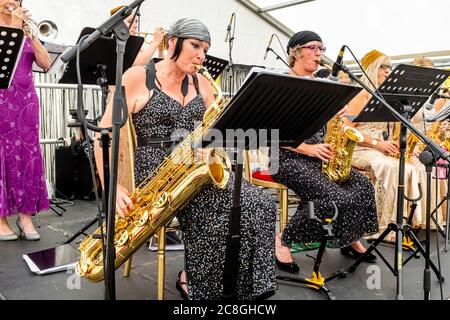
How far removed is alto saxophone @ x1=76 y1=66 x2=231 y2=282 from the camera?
88.1 inches

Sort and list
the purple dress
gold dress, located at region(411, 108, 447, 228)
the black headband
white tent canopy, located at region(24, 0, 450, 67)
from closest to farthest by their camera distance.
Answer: the black headband
the purple dress
gold dress, located at region(411, 108, 447, 228)
white tent canopy, located at region(24, 0, 450, 67)

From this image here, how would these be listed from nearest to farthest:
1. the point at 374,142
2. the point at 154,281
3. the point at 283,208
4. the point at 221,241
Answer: the point at 221,241 < the point at 154,281 < the point at 283,208 < the point at 374,142

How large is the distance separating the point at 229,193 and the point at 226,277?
1.64 ft

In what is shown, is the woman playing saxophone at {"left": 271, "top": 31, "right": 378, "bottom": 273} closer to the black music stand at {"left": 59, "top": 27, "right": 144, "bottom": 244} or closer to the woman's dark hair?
the woman's dark hair

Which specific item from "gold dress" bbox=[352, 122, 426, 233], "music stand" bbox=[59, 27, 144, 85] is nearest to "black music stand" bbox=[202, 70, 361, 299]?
"music stand" bbox=[59, 27, 144, 85]

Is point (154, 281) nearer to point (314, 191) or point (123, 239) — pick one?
point (123, 239)

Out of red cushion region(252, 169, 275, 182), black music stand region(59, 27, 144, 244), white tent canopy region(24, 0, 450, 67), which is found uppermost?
white tent canopy region(24, 0, 450, 67)

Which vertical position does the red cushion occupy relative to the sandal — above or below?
above

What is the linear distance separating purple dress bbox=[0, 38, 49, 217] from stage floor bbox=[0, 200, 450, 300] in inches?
15.2

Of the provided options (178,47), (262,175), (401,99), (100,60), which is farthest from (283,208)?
(100,60)

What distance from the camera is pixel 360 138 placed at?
132 inches

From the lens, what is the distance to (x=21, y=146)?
3.75 meters

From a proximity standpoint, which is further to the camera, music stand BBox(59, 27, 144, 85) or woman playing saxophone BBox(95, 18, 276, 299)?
music stand BBox(59, 27, 144, 85)

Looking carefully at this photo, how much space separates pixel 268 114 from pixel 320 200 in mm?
1384
